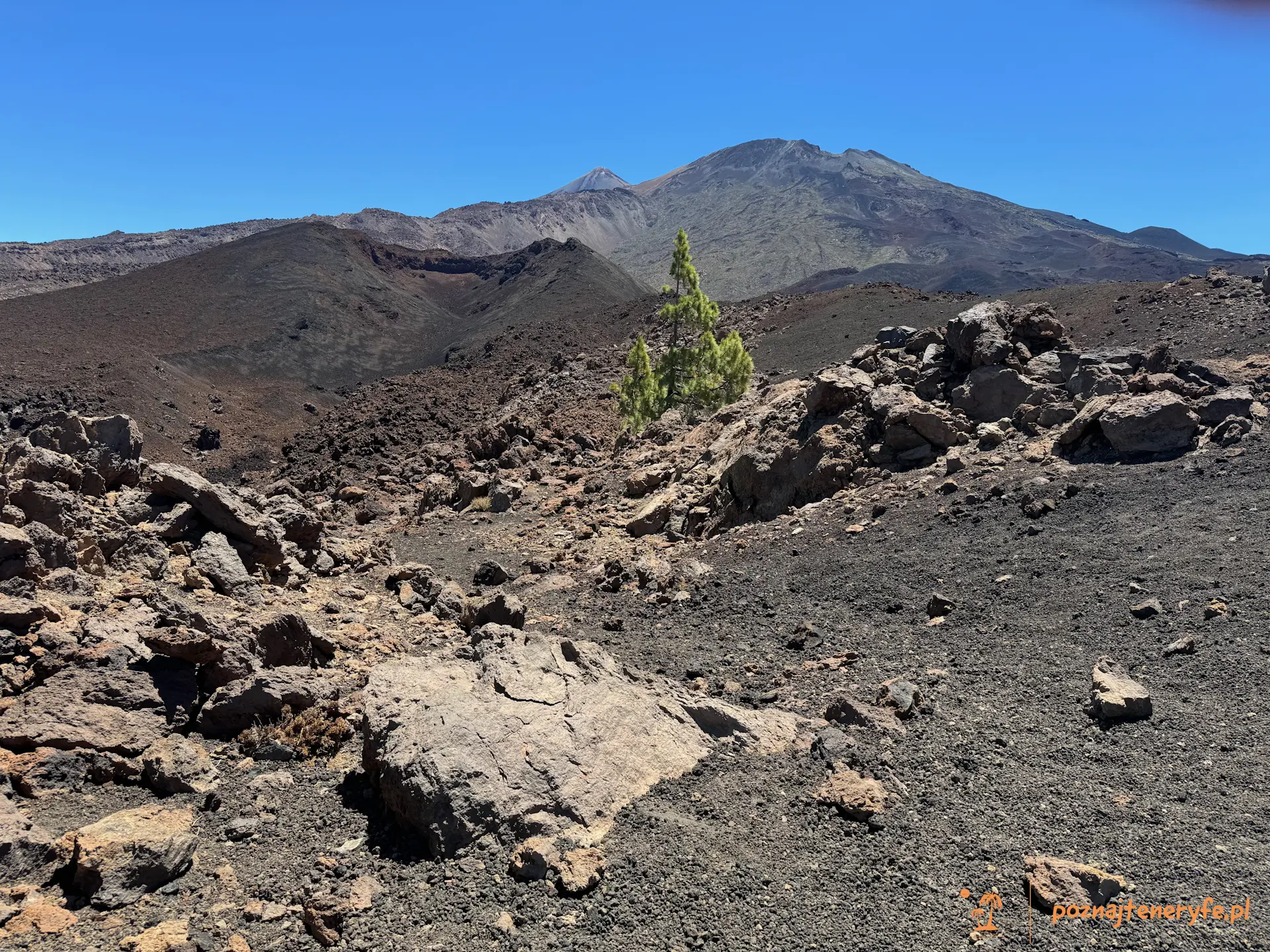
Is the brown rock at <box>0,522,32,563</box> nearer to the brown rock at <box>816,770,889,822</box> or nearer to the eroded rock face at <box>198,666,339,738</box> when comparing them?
the eroded rock face at <box>198,666,339,738</box>

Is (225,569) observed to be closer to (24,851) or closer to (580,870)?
(24,851)

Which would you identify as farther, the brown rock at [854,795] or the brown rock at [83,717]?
the brown rock at [83,717]

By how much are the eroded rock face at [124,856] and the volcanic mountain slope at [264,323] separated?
25968 mm

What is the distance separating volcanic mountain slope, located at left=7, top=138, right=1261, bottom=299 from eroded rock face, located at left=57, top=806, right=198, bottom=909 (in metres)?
76.3

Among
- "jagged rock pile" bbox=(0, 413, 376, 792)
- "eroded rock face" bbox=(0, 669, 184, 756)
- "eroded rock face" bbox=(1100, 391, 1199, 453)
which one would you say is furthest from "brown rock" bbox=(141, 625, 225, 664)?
"eroded rock face" bbox=(1100, 391, 1199, 453)

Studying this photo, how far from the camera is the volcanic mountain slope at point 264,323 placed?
1254 inches

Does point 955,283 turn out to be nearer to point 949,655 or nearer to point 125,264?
point 949,655

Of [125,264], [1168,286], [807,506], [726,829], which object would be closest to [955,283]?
[1168,286]

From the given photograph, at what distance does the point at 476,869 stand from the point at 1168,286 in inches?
1025

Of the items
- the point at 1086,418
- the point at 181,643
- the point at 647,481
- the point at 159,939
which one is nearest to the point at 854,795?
the point at 159,939

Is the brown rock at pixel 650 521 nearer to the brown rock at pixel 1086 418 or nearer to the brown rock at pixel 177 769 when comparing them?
the brown rock at pixel 1086 418

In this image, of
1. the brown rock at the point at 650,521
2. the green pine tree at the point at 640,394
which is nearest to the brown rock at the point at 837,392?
the brown rock at the point at 650,521

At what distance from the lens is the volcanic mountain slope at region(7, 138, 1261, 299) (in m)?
79.9

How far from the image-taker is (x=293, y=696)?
597 centimetres
